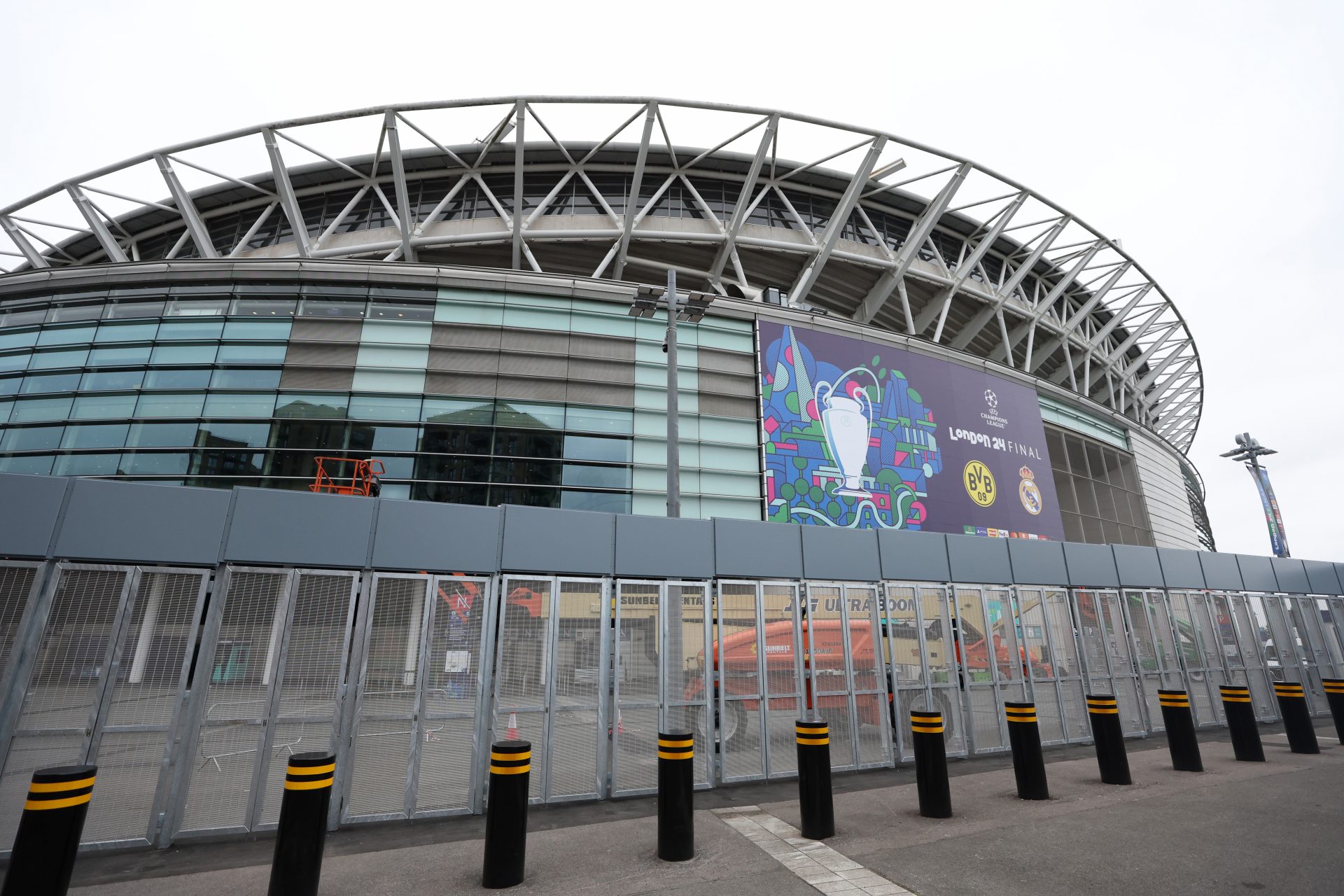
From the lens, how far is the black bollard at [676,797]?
5.54 m

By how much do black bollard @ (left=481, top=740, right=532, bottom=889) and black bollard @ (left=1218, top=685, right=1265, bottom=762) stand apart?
10889 mm

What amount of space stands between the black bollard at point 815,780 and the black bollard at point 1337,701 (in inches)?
426

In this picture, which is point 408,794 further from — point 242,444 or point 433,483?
point 242,444

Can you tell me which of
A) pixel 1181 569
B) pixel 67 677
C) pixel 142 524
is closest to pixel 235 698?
pixel 67 677

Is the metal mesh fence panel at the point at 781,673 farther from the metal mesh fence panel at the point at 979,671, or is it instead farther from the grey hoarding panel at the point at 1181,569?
the grey hoarding panel at the point at 1181,569

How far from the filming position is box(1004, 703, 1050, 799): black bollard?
737 cm

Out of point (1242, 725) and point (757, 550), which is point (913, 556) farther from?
point (1242, 725)

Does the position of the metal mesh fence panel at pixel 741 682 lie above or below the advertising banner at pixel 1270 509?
below

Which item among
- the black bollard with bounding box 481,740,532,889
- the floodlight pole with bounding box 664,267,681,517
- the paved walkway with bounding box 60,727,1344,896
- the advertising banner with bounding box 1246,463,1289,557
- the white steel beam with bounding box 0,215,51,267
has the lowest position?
the paved walkway with bounding box 60,727,1344,896

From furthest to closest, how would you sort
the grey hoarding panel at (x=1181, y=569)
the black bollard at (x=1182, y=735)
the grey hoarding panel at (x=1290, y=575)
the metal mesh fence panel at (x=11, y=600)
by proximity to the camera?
1. the grey hoarding panel at (x=1290, y=575)
2. the grey hoarding panel at (x=1181, y=569)
3. the black bollard at (x=1182, y=735)
4. the metal mesh fence panel at (x=11, y=600)

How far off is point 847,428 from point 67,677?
62.0 ft

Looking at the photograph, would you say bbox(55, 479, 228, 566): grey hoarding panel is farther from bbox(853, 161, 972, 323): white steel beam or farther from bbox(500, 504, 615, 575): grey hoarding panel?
bbox(853, 161, 972, 323): white steel beam

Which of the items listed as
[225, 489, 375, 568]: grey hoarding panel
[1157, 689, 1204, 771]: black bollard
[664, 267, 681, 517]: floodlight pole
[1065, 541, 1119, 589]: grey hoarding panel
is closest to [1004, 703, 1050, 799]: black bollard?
[1157, 689, 1204, 771]: black bollard

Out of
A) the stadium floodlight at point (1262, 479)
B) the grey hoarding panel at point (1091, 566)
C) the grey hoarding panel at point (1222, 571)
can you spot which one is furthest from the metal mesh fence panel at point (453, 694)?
the stadium floodlight at point (1262, 479)
